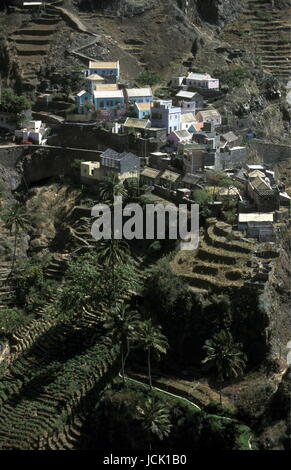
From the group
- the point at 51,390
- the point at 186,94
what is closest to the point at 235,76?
the point at 186,94

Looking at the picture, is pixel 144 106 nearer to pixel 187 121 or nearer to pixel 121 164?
pixel 187 121

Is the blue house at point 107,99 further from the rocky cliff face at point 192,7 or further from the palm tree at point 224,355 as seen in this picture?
the palm tree at point 224,355

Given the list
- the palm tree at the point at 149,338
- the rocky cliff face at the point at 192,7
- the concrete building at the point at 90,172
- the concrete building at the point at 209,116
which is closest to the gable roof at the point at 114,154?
the concrete building at the point at 90,172

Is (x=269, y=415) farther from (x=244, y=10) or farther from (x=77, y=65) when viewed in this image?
(x=244, y=10)

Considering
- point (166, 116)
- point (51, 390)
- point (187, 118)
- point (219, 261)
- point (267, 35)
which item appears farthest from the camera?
point (267, 35)

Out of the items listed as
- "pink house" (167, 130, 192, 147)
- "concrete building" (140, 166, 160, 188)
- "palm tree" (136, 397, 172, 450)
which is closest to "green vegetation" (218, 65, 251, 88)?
"pink house" (167, 130, 192, 147)

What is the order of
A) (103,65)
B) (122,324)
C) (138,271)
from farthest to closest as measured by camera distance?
(103,65), (138,271), (122,324)

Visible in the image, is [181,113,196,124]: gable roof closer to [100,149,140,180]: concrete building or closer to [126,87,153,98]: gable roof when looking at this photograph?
[126,87,153,98]: gable roof

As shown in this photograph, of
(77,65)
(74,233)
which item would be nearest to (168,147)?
(74,233)
